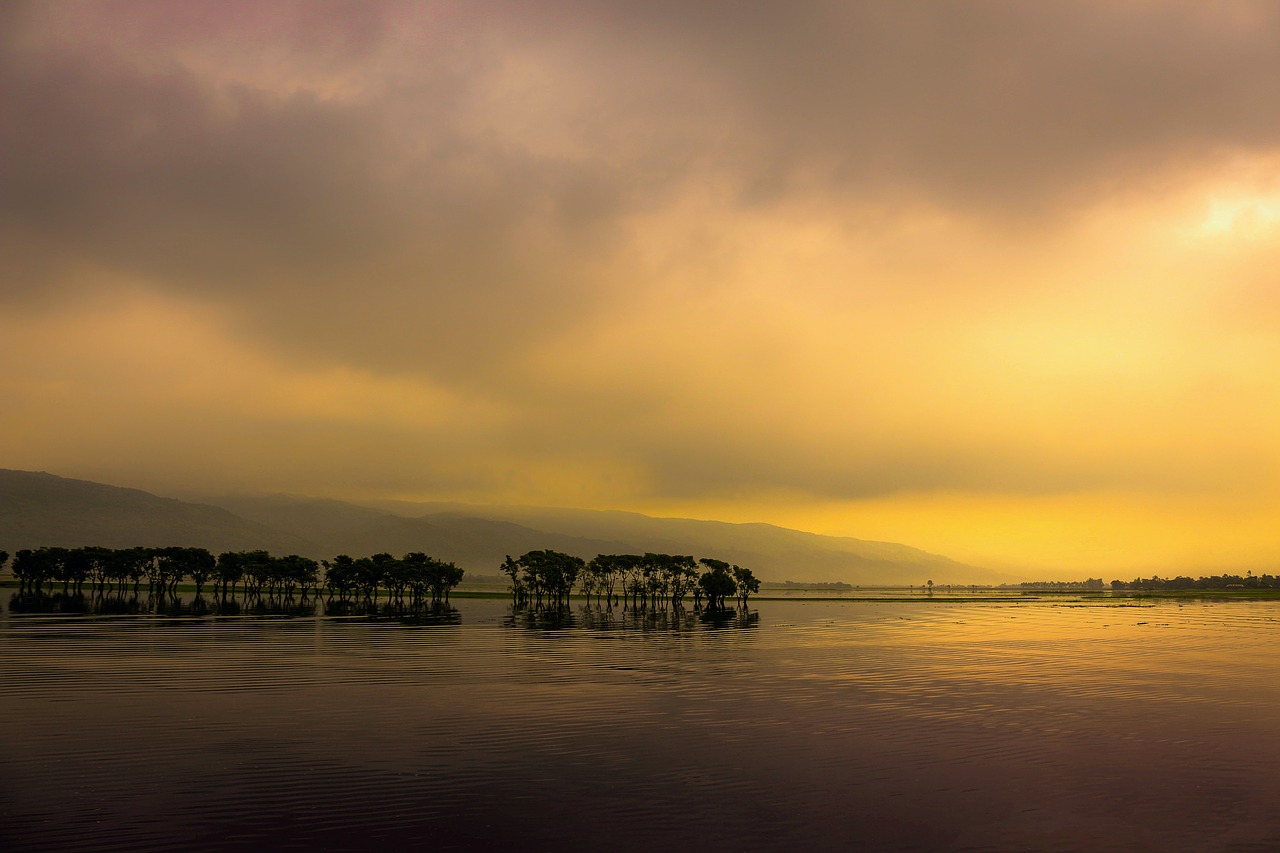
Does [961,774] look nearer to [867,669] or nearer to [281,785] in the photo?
[281,785]

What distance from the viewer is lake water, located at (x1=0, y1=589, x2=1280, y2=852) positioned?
23.2 metres

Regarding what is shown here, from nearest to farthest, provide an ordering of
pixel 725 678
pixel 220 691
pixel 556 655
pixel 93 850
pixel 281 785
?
pixel 93 850, pixel 281 785, pixel 220 691, pixel 725 678, pixel 556 655

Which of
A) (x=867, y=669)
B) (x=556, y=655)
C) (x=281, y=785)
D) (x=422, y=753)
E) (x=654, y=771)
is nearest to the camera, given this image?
(x=281, y=785)

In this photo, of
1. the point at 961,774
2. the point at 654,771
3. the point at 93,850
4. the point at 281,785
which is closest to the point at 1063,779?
Answer: the point at 961,774

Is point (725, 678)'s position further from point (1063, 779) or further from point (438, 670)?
point (1063, 779)

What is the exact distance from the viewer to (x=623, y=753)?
3272 centimetres

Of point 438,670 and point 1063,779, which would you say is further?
point 438,670

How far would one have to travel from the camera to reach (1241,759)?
110 ft

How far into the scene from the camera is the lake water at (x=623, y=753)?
Answer: 23.2 meters

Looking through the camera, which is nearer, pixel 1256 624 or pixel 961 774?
pixel 961 774

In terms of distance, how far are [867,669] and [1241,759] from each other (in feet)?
106

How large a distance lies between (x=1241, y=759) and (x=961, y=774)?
12662 mm

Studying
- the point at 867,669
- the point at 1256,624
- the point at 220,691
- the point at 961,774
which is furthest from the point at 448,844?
the point at 1256,624

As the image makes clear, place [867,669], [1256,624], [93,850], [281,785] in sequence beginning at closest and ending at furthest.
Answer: [93,850], [281,785], [867,669], [1256,624]
